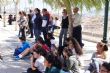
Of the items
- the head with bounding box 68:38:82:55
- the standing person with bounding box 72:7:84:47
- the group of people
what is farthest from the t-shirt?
the standing person with bounding box 72:7:84:47

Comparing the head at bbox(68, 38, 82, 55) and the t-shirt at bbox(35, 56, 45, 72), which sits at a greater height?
the head at bbox(68, 38, 82, 55)

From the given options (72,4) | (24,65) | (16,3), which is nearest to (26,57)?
(24,65)

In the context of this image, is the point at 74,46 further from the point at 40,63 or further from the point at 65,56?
the point at 40,63

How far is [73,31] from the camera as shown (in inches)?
524

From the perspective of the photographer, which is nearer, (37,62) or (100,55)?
(100,55)

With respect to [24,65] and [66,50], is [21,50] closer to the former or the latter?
[24,65]

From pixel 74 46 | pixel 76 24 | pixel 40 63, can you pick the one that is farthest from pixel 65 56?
pixel 76 24

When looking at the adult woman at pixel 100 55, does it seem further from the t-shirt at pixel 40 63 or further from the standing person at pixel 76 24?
the standing person at pixel 76 24

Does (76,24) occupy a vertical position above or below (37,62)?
above

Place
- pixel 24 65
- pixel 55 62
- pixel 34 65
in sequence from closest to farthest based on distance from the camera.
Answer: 1. pixel 55 62
2. pixel 34 65
3. pixel 24 65

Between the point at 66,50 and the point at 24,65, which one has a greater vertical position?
the point at 66,50

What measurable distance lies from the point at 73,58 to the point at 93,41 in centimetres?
1091

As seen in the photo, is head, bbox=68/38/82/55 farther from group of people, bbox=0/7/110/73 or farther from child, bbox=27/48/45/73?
child, bbox=27/48/45/73

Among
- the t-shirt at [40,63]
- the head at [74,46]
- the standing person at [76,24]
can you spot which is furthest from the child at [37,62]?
the standing person at [76,24]
